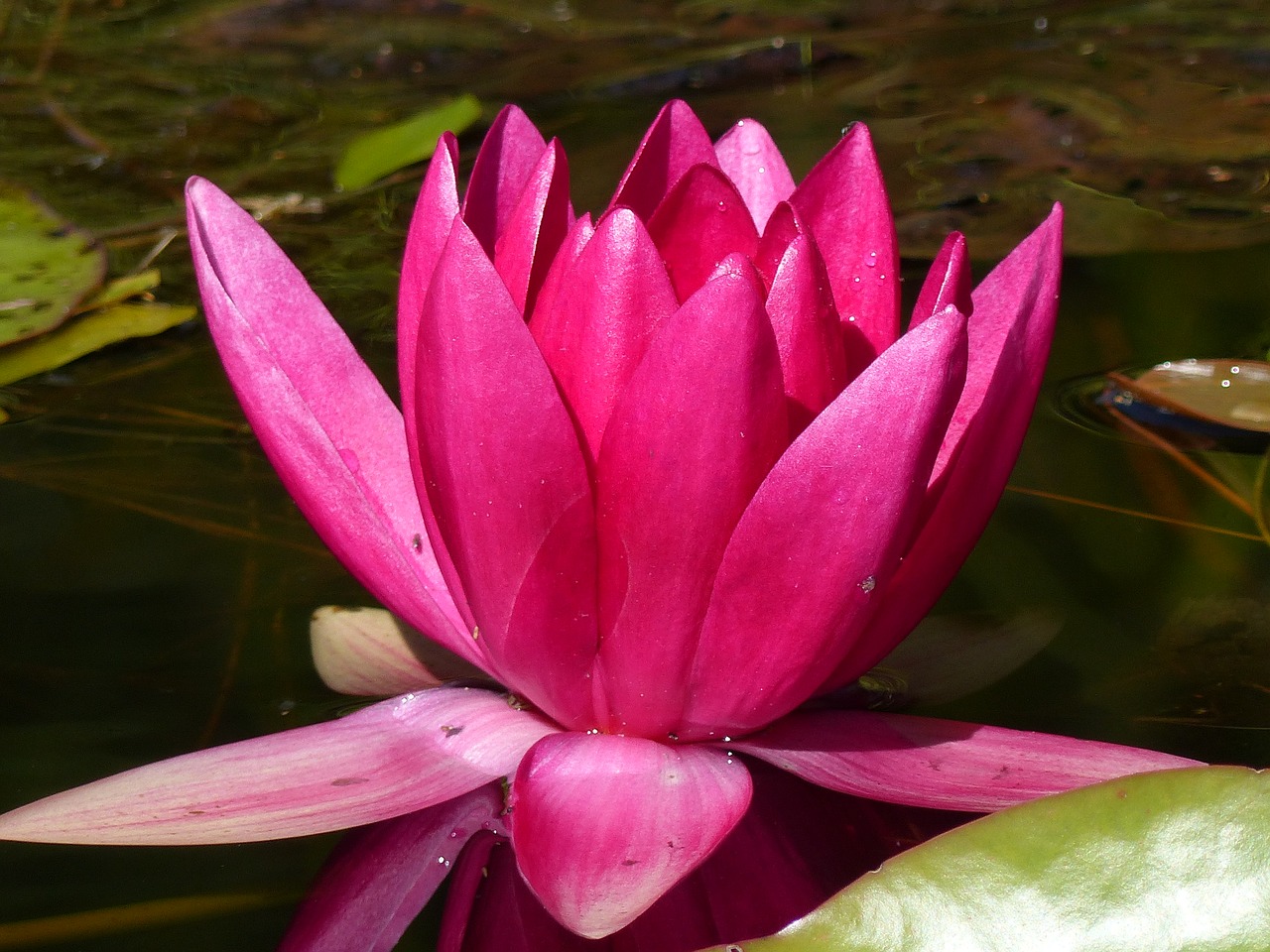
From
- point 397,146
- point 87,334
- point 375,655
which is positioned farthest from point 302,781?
point 397,146

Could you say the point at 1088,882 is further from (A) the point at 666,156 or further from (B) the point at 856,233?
(A) the point at 666,156

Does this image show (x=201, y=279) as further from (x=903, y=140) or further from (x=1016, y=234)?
(x=903, y=140)

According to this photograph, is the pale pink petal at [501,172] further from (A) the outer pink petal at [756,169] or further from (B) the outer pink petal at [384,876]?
(B) the outer pink petal at [384,876]

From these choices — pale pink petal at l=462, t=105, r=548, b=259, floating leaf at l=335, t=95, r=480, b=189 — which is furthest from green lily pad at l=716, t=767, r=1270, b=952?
floating leaf at l=335, t=95, r=480, b=189

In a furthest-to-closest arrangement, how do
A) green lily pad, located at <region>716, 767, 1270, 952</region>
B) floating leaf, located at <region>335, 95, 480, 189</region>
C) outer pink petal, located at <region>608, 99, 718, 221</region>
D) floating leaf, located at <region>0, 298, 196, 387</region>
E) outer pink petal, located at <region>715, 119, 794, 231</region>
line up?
floating leaf, located at <region>335, 95, 480, 189</region> → floating leaf, located at <region>0, 298, 196, 387</region> → outer pink petal, located at <region>715, 119, 794, 231</region> → outer pink petal, located at <region>608, 99, 718, 221</region> → green lily pad, located at <region>716, 767, 1270, 952</region>

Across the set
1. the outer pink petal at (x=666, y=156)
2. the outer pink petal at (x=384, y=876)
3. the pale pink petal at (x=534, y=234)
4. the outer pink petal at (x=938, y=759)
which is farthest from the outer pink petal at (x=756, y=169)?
the outer pink petal at (x=384, y=876)

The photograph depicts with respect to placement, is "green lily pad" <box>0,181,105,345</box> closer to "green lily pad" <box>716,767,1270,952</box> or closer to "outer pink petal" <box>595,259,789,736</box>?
"outer pink petal" <box>595,259,789,736</box>
